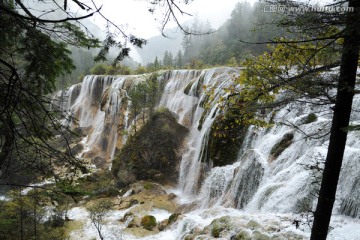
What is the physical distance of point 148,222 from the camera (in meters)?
11.3

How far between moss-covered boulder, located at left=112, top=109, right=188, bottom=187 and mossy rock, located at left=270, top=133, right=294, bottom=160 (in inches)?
324

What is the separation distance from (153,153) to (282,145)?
992cm

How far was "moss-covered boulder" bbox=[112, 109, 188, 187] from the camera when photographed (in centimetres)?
1730

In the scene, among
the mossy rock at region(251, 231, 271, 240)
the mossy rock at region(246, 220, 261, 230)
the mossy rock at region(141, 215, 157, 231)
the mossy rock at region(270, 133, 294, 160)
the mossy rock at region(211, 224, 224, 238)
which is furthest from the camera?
the mossy rock at region(141, 215, 157, 231)

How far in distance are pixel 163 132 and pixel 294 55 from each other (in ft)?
49.7

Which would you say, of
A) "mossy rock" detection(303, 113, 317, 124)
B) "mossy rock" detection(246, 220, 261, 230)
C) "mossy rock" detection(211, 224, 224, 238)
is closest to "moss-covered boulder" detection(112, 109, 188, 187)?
"mossy rock" detection(303, 113, 317, 124)

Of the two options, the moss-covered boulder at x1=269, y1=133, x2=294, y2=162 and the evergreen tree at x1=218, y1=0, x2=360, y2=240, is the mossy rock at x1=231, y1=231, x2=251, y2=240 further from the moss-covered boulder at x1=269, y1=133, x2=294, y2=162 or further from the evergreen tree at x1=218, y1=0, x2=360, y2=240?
the moss-covered boulder at x1=269, y1=133, x2=294, y2=162

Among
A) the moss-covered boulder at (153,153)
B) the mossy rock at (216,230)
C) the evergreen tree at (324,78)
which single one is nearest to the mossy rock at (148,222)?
the mossy rock at (216,230)

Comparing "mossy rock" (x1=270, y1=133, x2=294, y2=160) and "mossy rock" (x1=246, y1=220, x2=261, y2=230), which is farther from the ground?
"mossy rock" (x1=270, y1=133, x2=294, y2=160)

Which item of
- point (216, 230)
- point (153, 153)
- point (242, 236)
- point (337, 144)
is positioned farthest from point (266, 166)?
point (153, 153)

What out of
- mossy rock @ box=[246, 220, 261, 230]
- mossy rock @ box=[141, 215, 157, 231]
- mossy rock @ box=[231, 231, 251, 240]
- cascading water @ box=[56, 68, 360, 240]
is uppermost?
cascading water @ box=[56, 68, 360, 240]

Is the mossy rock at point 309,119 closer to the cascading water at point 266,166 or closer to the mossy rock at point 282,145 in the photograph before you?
the cascading water at point 266,166

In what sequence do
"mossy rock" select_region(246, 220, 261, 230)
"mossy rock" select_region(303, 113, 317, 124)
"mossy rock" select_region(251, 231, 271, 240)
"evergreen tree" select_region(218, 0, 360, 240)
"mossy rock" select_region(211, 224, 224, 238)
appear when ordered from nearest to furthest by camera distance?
1. "evergreen tree" select_region(218, 0, 360, 240)
2. "mossy rock" select_region(251, 231, 271, 240)
3. "mossy rock" select_region(246, 220, 261, 230)
4. "mossy rock" select_region(211, 224, 224, 238)
5. "mossy rock" select_region(303, 113, 317, 124)

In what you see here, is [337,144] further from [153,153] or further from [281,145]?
[153,153]
